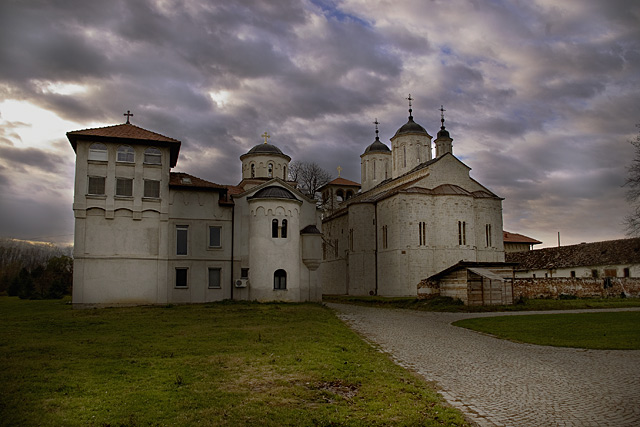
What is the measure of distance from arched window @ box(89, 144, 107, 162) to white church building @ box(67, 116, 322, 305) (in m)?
0.05

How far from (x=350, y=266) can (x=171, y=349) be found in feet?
116

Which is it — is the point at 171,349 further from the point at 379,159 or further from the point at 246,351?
the point at 379,159

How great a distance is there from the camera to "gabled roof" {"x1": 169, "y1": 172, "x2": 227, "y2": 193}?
31.3 meters

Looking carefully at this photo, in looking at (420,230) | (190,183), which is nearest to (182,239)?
(190,183)

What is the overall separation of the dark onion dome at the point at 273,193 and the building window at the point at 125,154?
764 centimetres

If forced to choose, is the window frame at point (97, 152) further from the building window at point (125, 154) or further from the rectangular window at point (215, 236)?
the rectangular window at point (215, 236)

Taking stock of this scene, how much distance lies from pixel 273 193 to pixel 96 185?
10.5 m

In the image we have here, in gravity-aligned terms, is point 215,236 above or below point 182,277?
above

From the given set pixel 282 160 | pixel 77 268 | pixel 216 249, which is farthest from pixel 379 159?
pixel 77 268

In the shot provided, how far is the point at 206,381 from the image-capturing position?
908cm

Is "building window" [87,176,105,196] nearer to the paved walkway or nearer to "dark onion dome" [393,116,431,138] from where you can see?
the paved walkway

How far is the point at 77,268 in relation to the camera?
28.6 meters

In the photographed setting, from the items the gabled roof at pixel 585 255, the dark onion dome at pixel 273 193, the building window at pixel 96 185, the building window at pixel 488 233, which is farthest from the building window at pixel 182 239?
the gabled roof at pixel 585 255

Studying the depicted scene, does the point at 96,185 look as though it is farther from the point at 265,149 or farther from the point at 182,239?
the point at 265,149
